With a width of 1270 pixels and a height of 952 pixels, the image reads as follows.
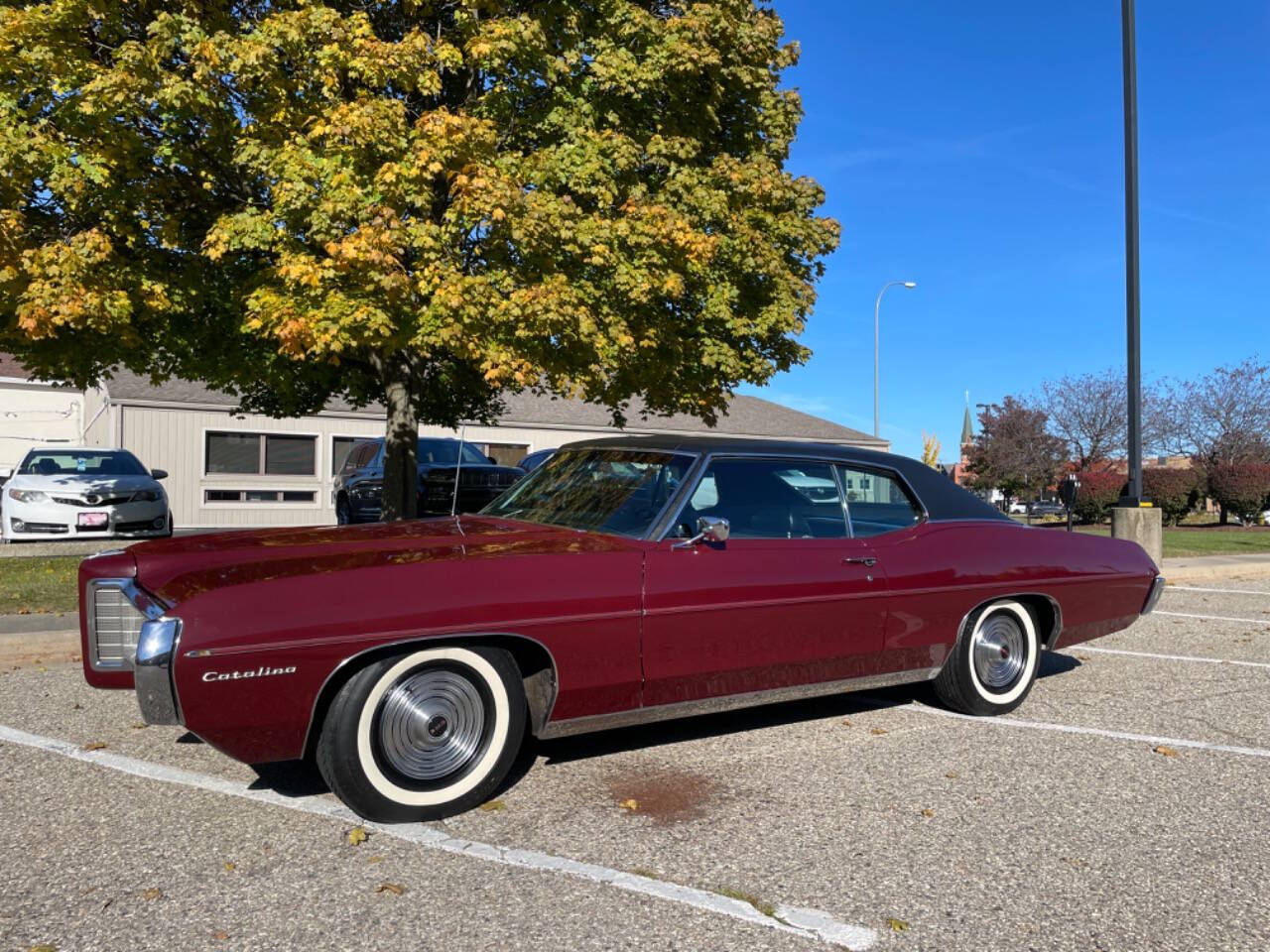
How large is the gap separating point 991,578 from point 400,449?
866cm

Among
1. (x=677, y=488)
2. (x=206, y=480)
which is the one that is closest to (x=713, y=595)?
(x=677, y=488)

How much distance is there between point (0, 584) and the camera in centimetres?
902

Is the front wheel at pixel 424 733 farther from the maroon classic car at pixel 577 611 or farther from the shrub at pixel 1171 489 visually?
the shrub at pixel 1171 489

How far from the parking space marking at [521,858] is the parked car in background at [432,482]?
924cm

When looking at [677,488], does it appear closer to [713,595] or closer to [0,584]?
[713,595]

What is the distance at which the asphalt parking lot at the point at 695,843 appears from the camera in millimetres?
2764

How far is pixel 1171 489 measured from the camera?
27625 mm

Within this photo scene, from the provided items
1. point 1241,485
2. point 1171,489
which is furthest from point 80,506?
point 1241,485

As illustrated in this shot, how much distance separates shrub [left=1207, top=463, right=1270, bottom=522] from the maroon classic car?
2732cm

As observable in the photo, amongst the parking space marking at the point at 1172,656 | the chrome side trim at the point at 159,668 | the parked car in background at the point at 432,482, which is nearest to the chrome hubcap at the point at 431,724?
the chrome side trim at the point at 159,668

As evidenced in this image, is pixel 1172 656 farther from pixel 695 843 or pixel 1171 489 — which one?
pixel 1171 489

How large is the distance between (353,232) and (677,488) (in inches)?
232

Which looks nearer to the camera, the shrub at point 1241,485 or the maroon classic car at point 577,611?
the maroon classic car at point 577,611

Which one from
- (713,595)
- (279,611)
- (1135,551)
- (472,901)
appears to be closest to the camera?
(472,901)
